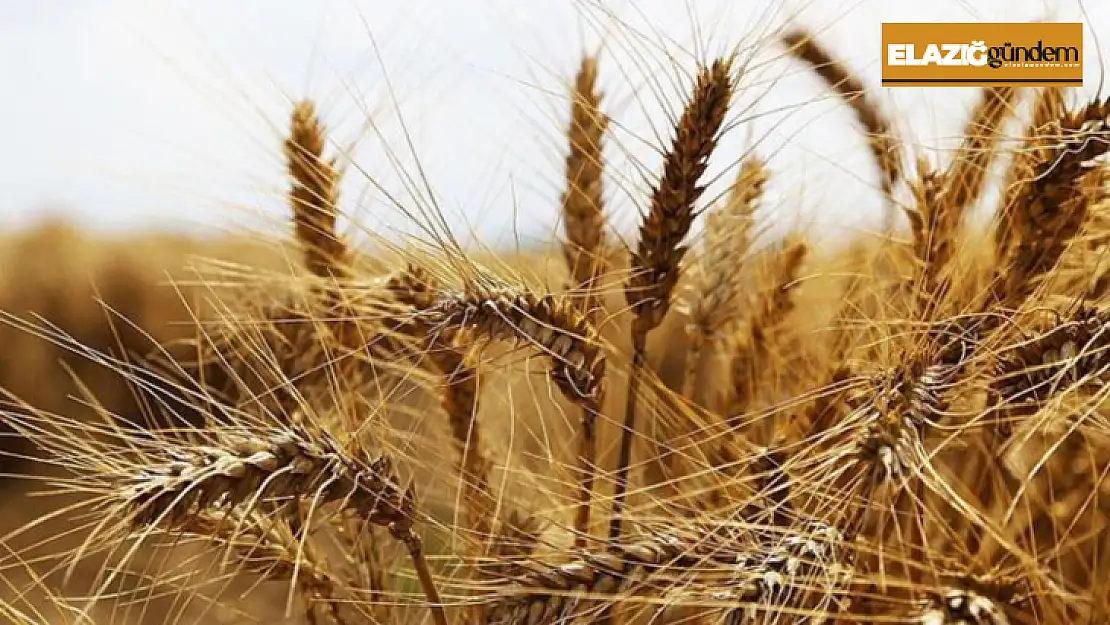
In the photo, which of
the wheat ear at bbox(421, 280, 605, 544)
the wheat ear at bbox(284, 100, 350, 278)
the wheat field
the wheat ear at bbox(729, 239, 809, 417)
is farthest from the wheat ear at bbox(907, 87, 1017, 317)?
the wheat ear at bbox(284, 100, 350, 278)

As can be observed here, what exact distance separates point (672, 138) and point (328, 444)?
331 millimetres

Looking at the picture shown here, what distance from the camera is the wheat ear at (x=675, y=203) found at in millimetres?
770

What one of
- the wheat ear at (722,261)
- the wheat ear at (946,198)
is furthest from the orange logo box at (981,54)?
the wheat ear at (722,261)

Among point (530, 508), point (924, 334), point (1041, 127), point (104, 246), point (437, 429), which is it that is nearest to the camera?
point (924, 334)

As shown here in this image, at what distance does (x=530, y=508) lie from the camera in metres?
0.84

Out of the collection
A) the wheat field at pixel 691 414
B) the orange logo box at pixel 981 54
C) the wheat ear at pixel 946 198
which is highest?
the orange logo box at pixel 981 54

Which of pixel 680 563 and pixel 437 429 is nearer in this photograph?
pixel 680 563

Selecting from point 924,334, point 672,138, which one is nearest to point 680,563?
point 924,334

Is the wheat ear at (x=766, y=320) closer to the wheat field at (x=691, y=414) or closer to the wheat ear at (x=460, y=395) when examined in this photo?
the wheat field at (x=691, y=414)

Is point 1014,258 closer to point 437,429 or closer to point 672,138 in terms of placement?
point 672,138

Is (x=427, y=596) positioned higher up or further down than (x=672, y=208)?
further down

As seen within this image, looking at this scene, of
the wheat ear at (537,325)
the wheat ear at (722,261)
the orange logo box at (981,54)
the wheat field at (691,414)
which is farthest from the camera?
the wheat ear at (722,261)

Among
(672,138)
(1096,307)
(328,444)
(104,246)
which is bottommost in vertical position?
(328,444)

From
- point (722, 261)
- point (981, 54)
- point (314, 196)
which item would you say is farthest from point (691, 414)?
point (981, 54)
